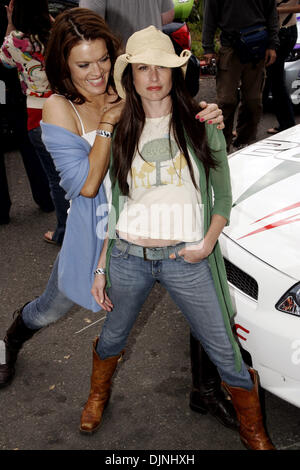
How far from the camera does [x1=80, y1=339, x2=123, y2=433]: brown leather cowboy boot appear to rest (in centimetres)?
285

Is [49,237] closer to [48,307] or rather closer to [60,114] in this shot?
[48,307]

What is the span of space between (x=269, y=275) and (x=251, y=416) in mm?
660

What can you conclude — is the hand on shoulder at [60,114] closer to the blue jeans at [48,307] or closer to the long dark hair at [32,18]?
the blue jeans at [48,307]

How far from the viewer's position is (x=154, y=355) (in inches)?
139

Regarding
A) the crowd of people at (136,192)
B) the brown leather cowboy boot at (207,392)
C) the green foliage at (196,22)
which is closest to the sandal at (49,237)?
the crowd of people at (136,192)

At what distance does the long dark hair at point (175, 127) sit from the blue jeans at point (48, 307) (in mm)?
822

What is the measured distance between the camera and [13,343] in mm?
3287

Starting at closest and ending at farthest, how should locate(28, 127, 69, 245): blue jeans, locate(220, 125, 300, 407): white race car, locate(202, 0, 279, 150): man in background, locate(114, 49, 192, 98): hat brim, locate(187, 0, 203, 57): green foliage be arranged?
locate(114, 49, 192, 98): hat brim < locate(220, 125, 300, 407): white race car < locate(28, 127, 69, 245): blue jeans < locate(202, 0, 279, 150): man in background < locate(187, 0, 203, 57): green foliage

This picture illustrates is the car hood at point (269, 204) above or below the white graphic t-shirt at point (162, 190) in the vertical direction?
below

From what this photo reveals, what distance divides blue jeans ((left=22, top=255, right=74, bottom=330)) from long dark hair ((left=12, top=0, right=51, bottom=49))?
1942 millimetres

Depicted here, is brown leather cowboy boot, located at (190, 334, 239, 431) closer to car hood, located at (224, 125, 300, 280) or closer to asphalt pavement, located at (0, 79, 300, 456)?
asphalt pavement, located at (0, 79, 300, 456)

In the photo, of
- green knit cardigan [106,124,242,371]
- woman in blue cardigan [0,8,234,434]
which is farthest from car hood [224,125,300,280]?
woman in blue cardigan [0,8,234,434]

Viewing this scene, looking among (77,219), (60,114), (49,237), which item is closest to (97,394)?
(77,219)

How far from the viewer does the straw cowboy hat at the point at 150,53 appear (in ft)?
7.17
